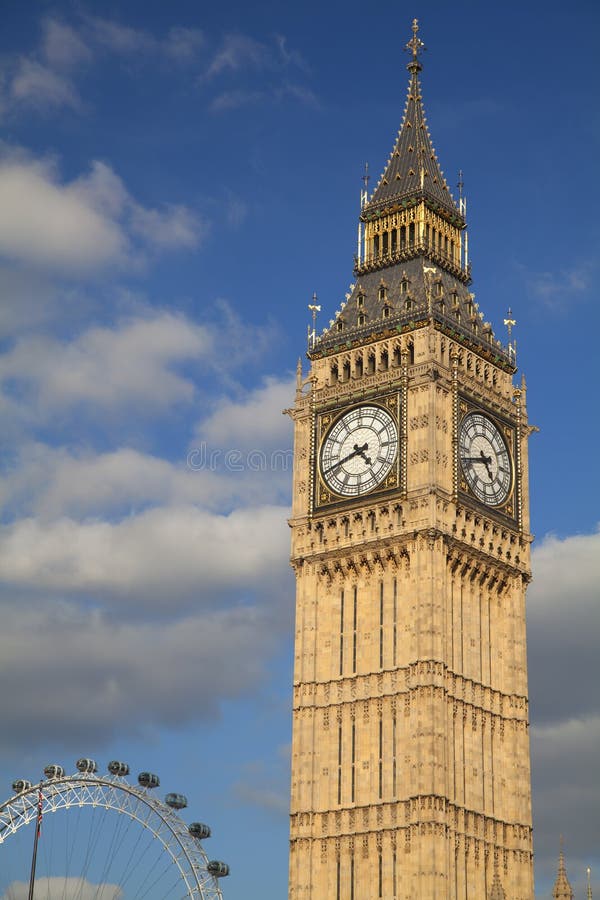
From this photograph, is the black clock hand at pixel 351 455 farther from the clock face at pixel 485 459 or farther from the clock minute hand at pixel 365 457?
the clock face at pixel 485 459

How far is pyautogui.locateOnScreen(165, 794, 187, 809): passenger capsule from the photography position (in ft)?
305

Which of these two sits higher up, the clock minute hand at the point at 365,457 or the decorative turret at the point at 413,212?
the decorative turret at the point at 413,212

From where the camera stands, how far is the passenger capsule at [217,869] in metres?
92.2

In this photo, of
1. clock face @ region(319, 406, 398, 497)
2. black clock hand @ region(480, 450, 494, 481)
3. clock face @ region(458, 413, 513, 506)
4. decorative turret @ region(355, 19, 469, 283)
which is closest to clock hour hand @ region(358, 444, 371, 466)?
clock face @ region(319, 406, 398, 497)

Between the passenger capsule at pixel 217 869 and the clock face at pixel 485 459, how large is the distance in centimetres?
2380

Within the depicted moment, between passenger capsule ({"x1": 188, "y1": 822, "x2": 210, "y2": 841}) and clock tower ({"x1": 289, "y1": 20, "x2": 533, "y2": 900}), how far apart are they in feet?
32.2

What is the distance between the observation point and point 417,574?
84875mm

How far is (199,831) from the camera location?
92.8 m

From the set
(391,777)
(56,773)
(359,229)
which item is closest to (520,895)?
(391,777)

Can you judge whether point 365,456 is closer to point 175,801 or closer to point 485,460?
point 485,460

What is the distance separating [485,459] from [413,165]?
1872cm

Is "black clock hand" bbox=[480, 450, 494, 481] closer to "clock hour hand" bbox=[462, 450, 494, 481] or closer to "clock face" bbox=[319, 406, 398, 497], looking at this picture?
"clock hour hand" bbox=[462, 450, 494, 481]

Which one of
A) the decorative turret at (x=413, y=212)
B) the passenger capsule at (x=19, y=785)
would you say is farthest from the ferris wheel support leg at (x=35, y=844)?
the decorative turret at (x=413, y=212)

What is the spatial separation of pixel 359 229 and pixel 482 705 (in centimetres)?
2834
